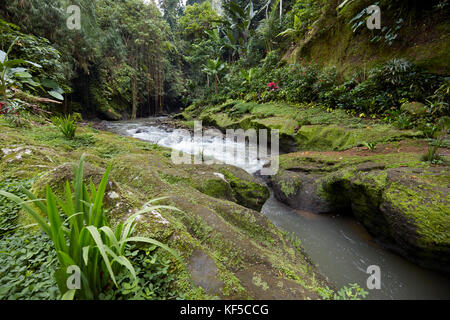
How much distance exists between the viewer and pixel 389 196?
2602 mm

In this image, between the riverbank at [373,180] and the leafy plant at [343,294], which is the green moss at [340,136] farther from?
the leafy plant at [343,294]

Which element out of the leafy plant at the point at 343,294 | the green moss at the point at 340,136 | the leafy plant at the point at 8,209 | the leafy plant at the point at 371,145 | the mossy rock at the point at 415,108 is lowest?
the leafy plant at the point at 343,294

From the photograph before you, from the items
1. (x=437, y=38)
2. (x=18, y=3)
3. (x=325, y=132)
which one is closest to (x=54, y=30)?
(x=18, y=3)

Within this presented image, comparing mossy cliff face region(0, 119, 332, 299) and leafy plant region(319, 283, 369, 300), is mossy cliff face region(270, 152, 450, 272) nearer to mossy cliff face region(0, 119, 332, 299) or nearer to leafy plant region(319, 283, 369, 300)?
mossy cliff face region(0, 119, 332, 299)

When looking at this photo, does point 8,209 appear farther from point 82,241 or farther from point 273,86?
point 273,86

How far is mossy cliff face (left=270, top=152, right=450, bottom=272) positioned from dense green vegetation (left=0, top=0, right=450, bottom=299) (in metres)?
0.08

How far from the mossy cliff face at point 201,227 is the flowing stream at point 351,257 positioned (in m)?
1.02

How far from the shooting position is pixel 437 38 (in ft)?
17.2

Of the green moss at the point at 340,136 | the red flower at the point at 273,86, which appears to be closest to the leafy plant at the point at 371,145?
the green moss at the point at 340,136

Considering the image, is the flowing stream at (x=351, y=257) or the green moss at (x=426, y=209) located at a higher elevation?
the green moss at (x=426, y=209)

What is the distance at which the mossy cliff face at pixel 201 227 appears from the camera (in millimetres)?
1207

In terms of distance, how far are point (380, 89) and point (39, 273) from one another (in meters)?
8.16
